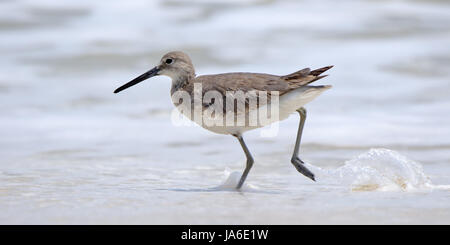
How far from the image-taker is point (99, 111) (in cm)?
991

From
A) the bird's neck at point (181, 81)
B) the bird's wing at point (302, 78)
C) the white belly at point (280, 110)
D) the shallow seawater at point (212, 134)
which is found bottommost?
the shallow seawater at point (212, 134)

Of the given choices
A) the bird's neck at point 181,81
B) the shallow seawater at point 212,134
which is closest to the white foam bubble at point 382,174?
the shallow seawater at point 212,134

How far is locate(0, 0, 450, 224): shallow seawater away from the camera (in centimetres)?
529

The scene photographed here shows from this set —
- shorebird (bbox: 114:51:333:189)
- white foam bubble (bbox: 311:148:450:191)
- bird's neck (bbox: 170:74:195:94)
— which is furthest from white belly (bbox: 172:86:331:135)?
white foam bubble (bbox: 311:148:450:191)

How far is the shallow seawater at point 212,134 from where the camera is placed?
5.29m

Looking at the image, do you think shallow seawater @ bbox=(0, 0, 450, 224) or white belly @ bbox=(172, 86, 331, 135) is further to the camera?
white belly @ bbox=(172, 86, 331, 135)

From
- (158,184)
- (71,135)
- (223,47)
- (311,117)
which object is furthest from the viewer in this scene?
(223,47)

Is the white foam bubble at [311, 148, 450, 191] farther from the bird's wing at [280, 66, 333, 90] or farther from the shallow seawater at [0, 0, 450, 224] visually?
the bird's wing at [280, 66, 333, 90]

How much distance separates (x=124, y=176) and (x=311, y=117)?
337 centimetres

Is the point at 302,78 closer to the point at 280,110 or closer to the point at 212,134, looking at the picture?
the point at 280,110

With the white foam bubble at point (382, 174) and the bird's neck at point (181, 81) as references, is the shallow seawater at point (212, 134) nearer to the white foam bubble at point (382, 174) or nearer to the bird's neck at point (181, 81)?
the white foam bubble at point (382, 174)
